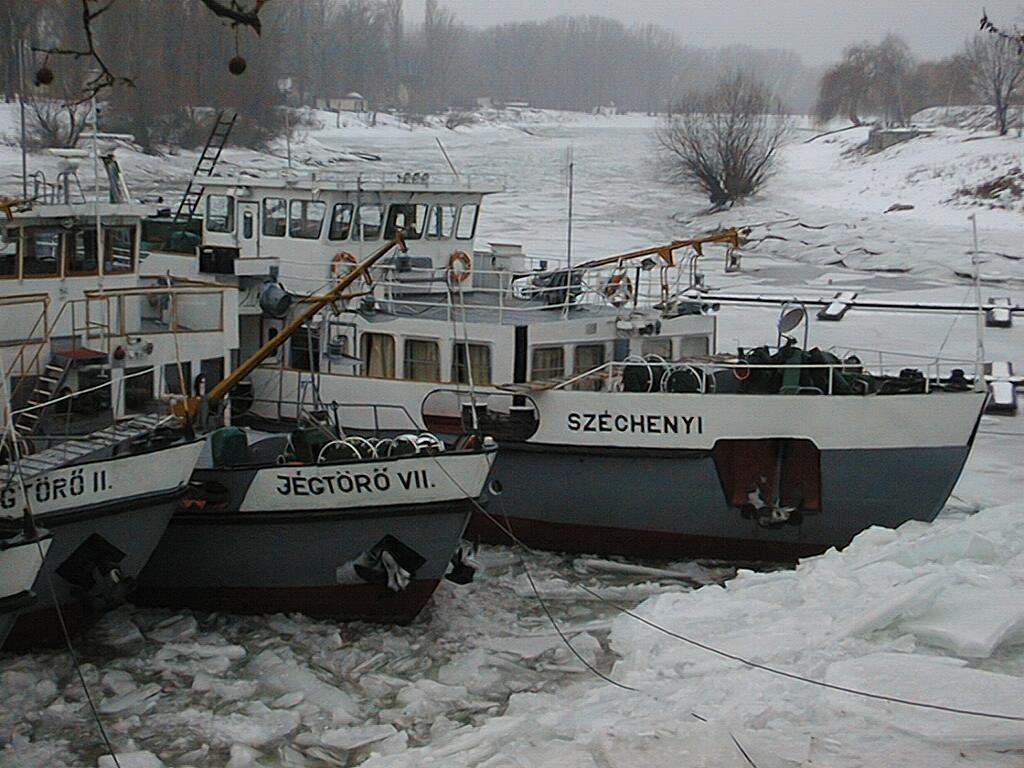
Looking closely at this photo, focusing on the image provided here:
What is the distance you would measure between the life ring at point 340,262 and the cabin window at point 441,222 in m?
1.36

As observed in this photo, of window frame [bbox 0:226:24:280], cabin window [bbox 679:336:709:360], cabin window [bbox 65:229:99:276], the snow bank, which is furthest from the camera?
cabin window [bbox 679:336:709:360]

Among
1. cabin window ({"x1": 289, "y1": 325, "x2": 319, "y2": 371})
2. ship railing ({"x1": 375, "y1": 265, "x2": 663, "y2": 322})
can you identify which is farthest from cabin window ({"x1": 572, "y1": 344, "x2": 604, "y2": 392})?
cabin window ({"x1": 289, "y1": 325, "x2": 319, "y2": 371})

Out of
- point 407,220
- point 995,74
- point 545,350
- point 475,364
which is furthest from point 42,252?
point 995,74

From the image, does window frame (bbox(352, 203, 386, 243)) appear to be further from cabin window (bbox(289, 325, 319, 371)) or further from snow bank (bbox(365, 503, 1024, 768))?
snow bank (bbox(365, 503, 1024, 768))

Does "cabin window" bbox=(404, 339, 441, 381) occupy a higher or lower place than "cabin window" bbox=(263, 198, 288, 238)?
lower

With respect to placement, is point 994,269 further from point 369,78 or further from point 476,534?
point 369,78

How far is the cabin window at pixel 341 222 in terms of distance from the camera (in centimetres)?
1856

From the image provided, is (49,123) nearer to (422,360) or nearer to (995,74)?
(422,360)

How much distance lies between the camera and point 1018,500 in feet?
60.0

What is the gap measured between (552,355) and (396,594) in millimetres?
4423

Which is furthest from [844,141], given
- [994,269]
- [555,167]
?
[994,269]

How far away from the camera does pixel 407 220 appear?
753 inches

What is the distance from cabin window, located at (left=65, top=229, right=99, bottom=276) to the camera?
49.4ft

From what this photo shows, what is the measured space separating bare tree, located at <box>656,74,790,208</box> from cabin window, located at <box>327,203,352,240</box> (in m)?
38.2
